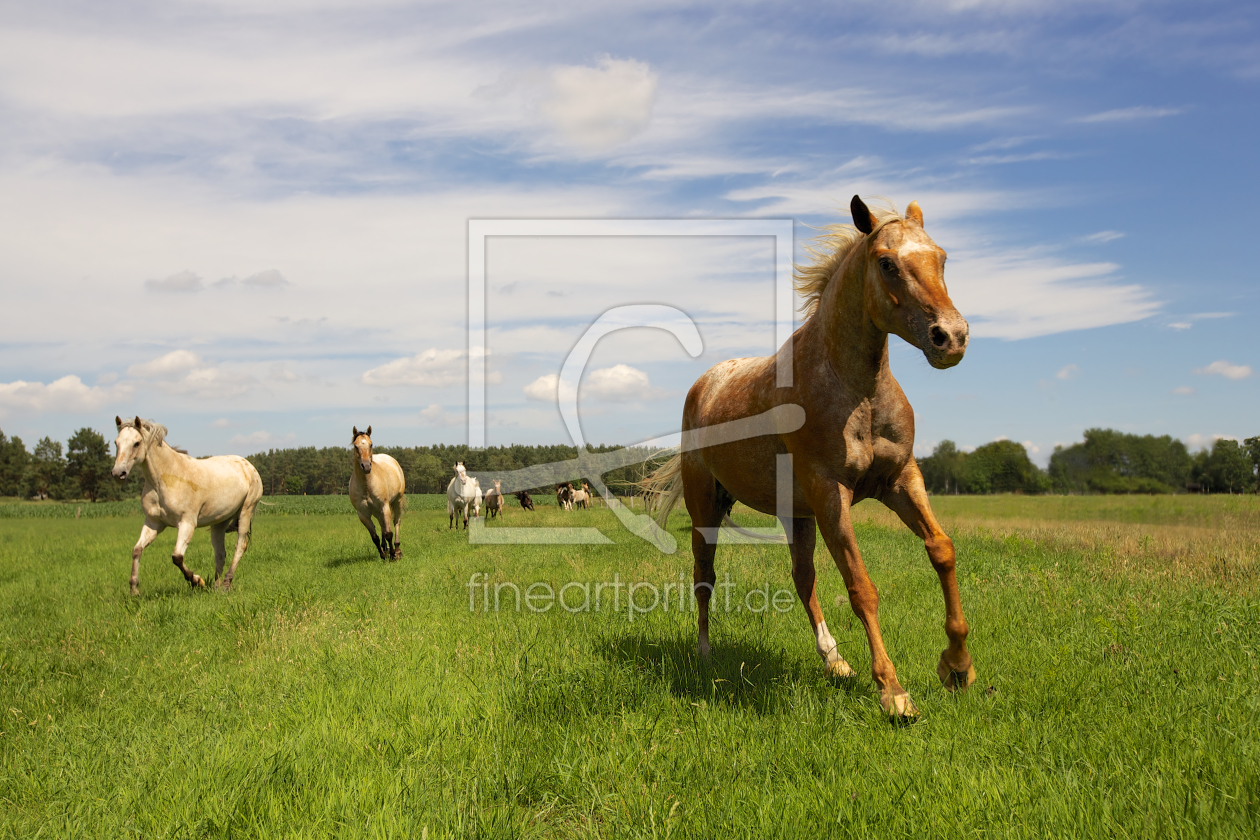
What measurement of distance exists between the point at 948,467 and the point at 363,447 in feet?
456

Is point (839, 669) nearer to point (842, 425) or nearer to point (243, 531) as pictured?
point (842, 425)

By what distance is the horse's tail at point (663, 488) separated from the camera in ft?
23.7

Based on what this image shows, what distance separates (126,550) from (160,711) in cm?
1523

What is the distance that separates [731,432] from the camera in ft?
18.1

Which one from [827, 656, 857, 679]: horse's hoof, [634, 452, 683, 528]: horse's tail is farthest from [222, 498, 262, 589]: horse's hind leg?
[827, 656, 857, 679]: horse's hoof

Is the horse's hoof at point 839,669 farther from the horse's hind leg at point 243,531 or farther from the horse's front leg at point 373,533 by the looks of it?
the horse's front leg at point 373,533

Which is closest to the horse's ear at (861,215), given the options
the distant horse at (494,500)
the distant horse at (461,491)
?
the distant horse at (461,491)

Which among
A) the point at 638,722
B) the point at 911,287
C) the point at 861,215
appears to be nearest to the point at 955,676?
the point at 638,722

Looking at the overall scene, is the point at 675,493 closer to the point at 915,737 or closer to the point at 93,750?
the point at 915,737

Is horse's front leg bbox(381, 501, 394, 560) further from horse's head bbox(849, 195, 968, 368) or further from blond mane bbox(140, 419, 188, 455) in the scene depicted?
horse's head bbox(849, 195, 968, 368)

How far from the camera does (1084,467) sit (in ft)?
458

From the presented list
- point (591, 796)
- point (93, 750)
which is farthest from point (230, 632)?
point (591, 796)

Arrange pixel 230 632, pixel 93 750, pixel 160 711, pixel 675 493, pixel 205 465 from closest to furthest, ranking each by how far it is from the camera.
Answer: pixel 93 750, pixel 160 711, pixel 675 493, pixel 230 632, pixel 205 465

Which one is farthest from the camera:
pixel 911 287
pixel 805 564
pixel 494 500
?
pixel 494 500
